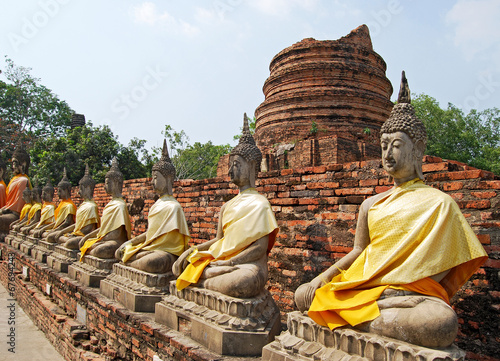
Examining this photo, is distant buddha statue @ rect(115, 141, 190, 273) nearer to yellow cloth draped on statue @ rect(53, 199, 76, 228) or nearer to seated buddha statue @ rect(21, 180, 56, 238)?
yellow cloth draped on statue @ rect(53, 199, 76, 228)

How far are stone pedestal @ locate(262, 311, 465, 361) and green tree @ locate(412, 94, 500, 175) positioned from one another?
57.8ft

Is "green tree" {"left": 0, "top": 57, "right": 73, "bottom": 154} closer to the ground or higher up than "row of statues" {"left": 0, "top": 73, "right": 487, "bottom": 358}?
higher up

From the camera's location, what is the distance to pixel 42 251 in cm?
792

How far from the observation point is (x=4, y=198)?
38.7 feet

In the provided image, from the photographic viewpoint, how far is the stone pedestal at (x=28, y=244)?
8734 mm

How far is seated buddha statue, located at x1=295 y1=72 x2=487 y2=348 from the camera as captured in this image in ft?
6.84

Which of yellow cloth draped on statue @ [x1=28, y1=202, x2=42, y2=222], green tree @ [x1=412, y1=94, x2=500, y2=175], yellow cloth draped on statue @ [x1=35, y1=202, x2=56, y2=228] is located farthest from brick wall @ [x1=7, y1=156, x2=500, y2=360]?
green tree @ [x1=412, y1=94, x2=500, y2=175]

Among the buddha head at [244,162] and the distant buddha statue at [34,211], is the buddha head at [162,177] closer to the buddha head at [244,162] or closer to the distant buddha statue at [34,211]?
the buddha head at [244,162]

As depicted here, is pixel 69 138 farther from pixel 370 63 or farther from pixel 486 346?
pixel 486 346

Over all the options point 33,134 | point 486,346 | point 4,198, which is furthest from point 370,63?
point 33,134

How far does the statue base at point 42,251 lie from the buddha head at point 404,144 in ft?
23.8

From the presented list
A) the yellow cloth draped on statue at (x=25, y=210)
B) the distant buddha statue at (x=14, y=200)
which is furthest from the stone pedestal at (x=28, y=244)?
the distant buddha statue at (x=14, y=200)

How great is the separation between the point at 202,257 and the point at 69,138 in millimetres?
12909

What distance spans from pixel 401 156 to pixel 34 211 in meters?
10.2
